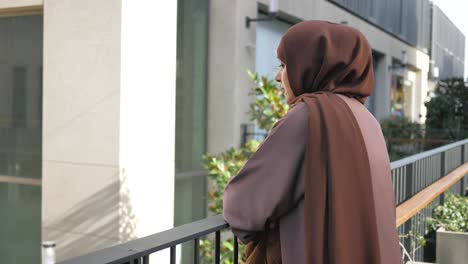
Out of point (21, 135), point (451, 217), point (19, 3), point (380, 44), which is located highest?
point (380, 44)

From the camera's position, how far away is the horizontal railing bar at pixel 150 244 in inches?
60.4

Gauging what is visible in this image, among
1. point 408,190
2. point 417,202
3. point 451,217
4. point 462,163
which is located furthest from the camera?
point 462,163

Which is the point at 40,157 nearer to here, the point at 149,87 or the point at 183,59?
the point at 149,87

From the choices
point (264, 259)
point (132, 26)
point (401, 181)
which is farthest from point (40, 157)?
point (264, 259)

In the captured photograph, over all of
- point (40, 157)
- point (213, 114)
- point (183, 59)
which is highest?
point (183, 59)

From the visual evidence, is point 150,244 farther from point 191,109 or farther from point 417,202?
point 191,109

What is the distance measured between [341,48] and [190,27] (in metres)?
7.22

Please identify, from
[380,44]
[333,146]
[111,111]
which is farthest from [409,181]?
[380,44]

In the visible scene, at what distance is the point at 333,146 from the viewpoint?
1820mm

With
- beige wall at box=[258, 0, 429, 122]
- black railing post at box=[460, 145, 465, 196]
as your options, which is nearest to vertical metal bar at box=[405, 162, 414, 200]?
black railing post at box=[460, 145, 465, 196]

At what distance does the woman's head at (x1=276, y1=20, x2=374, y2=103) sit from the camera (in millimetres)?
1885

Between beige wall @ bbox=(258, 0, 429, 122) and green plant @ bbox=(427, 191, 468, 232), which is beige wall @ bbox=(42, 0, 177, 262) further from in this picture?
beige wall @ bbox=(258, 0, 429, 122)

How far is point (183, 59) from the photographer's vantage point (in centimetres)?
881

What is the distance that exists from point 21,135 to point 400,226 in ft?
17.8
